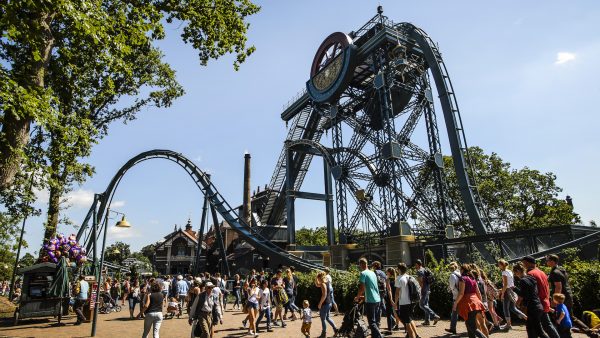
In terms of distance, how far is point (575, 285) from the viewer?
33.4 feet

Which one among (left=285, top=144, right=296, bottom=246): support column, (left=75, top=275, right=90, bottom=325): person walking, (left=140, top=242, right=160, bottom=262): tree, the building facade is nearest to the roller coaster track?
(left=285, top=144, right=296, bottom=246): support column

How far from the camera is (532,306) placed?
6.67 m

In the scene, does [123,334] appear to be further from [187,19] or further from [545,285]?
[545,285]

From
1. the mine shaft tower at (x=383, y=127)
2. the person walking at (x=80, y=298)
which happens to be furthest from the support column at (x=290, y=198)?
the person walking at (x=80, y=298)

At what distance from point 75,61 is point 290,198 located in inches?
886

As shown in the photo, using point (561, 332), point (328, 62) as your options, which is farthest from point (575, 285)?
point (328, 62)

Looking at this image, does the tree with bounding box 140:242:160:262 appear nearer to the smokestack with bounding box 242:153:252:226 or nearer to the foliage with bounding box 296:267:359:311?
the smokestack with bounding box 242:153:252:226

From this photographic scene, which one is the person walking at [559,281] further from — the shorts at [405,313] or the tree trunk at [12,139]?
the tree trunk at [12,139]

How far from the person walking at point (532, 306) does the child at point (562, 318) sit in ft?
A: 2.26

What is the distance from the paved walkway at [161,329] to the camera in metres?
10.5

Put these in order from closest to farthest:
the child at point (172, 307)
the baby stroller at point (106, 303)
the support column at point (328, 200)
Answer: the child at point (172, 307) → the baby stroller at point (106, 303) → the support column at point (328, 200)

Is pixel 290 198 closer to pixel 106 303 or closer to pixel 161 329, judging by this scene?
pixel 106 303

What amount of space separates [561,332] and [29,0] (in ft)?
39.9

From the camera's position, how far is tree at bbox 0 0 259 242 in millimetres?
7914
